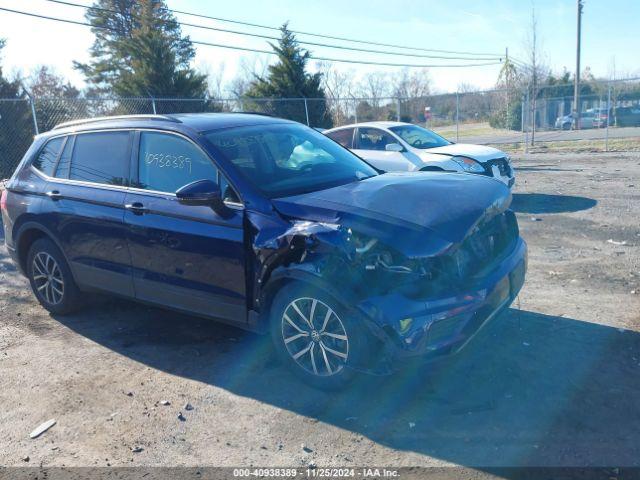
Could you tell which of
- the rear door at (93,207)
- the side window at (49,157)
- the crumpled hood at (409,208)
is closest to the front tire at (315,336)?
the crumpled hood at (409,208)

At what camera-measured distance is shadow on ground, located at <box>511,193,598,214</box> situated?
9.79m

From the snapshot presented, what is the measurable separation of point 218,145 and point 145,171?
770mm

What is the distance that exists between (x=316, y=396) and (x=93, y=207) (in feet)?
8.68

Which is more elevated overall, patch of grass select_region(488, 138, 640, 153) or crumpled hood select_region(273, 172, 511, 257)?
crumpled hood select_region(273, 172, 511, 257)

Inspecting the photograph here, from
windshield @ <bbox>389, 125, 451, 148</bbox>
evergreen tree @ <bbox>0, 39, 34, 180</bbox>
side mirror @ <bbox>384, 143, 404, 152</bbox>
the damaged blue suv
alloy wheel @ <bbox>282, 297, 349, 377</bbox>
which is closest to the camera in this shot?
the damaged blue suv

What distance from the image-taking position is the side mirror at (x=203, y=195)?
412 cm

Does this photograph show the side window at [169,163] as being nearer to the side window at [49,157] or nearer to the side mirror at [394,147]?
the side window at [49,157]

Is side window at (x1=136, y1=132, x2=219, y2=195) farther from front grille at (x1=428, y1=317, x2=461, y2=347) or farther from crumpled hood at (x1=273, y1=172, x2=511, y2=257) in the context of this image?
front grille at (x1=428, y1=317, x2=461, y2=347)

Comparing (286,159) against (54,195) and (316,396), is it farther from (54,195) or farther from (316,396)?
(54,195)

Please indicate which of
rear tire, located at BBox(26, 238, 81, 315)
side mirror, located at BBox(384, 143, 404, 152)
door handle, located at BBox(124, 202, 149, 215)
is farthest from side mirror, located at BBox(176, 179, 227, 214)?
side mirror, located at BBox(384, 143, 404, 152)

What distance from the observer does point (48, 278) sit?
5.83 metres

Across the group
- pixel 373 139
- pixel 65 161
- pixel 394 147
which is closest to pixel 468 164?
pixel 394 147

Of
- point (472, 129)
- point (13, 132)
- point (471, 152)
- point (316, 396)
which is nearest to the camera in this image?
point (316, 396)

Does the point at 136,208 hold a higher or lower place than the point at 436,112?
lower
